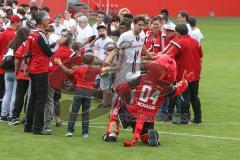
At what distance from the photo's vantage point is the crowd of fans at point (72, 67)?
11.4 meters

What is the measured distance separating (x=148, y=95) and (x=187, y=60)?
262 centimetres

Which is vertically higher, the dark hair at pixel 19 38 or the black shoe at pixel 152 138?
the dark hair at pixel 19 38

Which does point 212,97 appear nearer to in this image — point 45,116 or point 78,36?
point 78,36

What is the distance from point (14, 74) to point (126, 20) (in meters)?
2.88

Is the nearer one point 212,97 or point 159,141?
point 159,141

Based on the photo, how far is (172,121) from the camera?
13.5 m

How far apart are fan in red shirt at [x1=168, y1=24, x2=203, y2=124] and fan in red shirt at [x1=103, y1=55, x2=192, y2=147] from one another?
6.79 feet

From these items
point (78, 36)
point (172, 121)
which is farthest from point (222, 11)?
point (172, 121)

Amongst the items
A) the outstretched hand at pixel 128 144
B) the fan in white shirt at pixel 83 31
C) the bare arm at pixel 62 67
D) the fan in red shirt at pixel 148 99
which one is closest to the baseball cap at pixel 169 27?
the fan in red shirt at pixel 148 99

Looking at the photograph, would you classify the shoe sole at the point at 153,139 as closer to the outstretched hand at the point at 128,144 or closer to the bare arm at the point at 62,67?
the outstretched hand at the point at 128,144

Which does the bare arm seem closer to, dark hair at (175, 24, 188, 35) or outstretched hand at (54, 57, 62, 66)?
outstretched hand at (54, 57, 62, 66)

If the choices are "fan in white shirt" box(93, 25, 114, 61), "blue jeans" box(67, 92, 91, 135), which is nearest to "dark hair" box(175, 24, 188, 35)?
"blue jeans" box(67, 92, 91, 135)

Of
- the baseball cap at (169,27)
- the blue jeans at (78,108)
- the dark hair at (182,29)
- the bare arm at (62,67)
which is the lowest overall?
the blue jeans at (78,108)

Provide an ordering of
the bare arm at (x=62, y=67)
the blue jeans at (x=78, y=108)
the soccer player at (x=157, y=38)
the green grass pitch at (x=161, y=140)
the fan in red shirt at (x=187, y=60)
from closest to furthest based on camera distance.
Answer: the green grass pitch at (x=161, y=140), the blue jeans at (x=78, y=108), the bare arm at (x=62, y=67), the fan in red shirt at (x=187, y=60), the soccer player at (x=157, y=38)
